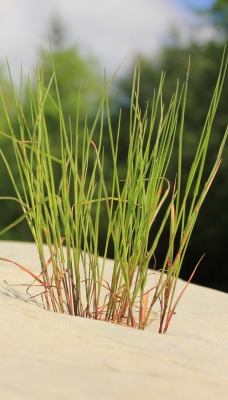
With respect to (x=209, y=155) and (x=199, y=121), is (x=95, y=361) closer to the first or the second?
(x=209, y=155)

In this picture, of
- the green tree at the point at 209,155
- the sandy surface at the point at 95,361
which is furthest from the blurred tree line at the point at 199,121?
the sandy surface at the point at 95,361

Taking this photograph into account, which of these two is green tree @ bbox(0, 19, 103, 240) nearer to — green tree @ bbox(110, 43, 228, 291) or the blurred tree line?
the blurred tree line

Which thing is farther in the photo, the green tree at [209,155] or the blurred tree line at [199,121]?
the blurred tree line at [199,121]

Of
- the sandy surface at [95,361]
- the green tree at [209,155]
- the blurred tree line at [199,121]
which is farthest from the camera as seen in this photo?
the blurred tree line at [199,121]

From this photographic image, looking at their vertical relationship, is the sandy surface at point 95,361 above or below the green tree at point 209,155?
above

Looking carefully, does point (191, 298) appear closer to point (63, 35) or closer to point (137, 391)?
point (137, 391)

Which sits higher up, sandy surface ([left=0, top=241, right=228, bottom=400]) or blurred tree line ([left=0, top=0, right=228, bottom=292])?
sandy surface ([left=0, top=241, right=228, bottom=400])

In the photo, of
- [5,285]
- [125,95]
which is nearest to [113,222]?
[5,285]

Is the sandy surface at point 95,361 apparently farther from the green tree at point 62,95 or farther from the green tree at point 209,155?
the green tree at point 62,95

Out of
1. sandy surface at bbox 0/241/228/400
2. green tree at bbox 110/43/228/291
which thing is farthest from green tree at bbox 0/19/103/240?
sandy surface at bbox 0/241/228/400
